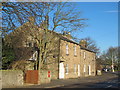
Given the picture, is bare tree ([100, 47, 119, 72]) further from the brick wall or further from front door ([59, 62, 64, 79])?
front door ([59, 62, 64, 79])

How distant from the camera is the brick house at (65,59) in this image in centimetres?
2356

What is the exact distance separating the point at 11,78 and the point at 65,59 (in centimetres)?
1288

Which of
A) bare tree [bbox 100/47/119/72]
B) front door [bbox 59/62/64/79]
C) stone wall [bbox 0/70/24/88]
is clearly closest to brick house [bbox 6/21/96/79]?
front door [bbox 59/62/64/79]

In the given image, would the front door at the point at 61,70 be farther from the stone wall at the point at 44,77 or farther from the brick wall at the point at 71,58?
the stone wall at the point at 44,77

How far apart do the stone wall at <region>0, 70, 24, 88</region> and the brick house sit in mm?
3991

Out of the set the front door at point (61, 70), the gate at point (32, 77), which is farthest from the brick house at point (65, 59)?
the gate at point (32, 77)

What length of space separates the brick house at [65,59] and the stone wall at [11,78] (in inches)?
157

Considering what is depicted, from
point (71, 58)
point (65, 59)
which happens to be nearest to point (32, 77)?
point (65, 59)

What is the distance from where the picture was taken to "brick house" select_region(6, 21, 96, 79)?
23.6 meters

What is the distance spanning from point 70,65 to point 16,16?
61.8ft

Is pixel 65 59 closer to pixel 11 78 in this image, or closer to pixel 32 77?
pixel 32 77

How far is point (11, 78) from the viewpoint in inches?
648

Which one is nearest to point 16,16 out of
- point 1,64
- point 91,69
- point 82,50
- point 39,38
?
point 1,64

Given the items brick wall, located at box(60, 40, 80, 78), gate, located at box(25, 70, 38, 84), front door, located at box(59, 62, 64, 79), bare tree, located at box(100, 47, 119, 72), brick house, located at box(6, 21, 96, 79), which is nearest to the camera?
gate, located at box(25, 70, 38, 84)
